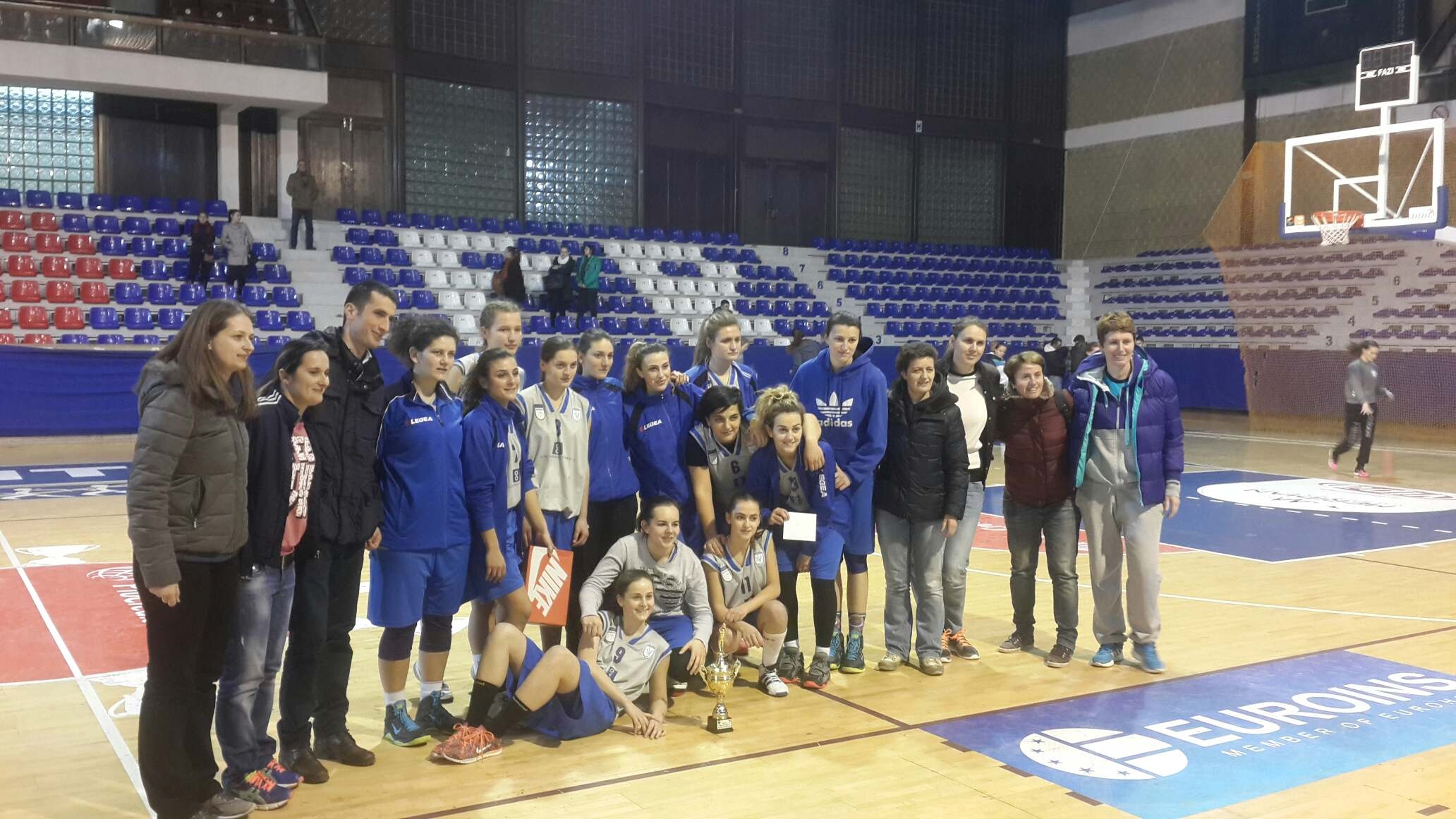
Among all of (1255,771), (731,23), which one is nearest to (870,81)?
(731,23)

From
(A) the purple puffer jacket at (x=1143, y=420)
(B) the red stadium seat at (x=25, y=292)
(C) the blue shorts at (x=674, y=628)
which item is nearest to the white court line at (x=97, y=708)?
(C) the blue shorts at (x=674, y=628)

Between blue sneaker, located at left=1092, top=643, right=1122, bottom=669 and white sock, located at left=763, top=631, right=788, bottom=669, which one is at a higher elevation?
white sock, located at left=763, top=631, right=788, bottom=669

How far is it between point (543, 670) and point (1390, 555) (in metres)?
7.88

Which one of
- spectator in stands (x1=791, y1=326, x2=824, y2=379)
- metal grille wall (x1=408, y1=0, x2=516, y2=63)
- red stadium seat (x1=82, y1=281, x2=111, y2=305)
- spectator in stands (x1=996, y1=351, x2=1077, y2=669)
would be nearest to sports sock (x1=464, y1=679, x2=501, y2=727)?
spectator in stands (x1=996, y1=351, x2=1077, y2=669)

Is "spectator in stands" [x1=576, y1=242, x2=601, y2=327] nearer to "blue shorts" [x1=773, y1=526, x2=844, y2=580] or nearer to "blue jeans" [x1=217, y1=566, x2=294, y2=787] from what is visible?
"blue shorts" [x1=773, y1=526, x2=844, y2=580]

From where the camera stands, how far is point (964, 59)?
28734 millimetres

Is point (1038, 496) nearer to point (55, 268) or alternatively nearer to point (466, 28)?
point (55, 268)

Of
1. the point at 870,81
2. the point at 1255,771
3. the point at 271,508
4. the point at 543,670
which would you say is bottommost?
the point at 1255,771

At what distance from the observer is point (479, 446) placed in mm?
4965

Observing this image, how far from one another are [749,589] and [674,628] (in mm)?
493

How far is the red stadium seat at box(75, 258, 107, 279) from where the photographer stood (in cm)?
1741

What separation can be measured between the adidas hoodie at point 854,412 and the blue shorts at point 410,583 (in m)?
2.19

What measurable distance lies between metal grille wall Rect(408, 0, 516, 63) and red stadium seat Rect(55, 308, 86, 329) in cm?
880

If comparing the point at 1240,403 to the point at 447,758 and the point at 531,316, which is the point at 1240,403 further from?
the point at 447,758
